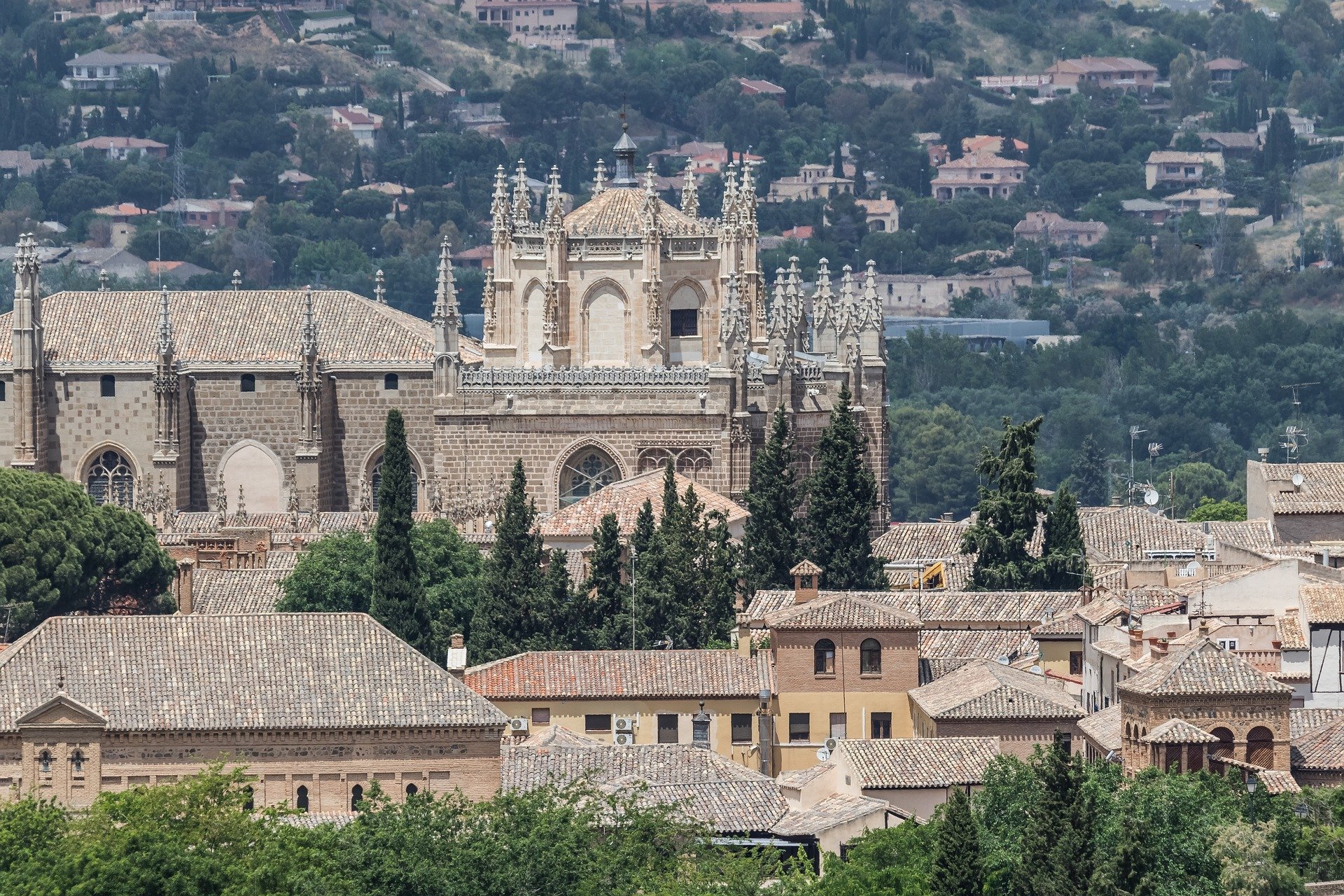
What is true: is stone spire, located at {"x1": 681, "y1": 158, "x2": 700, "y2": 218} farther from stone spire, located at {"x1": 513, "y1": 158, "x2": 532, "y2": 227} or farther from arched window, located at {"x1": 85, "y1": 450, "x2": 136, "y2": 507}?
arched window, located at {"x1": 85, "y1": 450, "x2": 136, "y2": 507}

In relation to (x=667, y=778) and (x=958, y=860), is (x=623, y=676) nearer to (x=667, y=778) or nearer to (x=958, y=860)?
(x=667, y=778)

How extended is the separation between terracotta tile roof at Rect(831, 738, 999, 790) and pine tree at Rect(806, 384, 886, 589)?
23080 mm

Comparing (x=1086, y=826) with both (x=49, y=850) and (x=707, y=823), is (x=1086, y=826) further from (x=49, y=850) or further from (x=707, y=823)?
(x=49, y=850)

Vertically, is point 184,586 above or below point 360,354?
below

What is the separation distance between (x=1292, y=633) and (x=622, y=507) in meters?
28.2

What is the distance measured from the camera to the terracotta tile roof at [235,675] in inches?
2940

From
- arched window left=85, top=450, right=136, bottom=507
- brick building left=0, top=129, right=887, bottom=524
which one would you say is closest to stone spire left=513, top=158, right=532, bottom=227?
brick building left=0, top=129, right=887, bottom=524

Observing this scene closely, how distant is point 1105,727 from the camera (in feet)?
249

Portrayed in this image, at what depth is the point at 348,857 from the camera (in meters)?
65.8

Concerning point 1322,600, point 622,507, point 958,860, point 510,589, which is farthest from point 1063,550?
point 958,860

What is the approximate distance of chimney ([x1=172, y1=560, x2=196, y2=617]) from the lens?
96912 mm

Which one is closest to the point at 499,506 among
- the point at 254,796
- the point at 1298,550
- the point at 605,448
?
the point at 605,448

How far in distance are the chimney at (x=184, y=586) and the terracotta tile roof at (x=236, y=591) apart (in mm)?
161

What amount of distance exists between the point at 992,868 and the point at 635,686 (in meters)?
19.2
